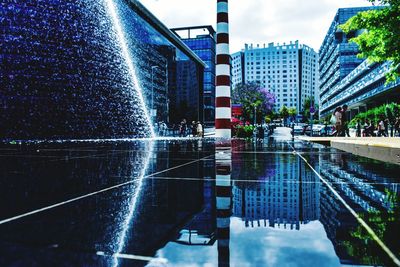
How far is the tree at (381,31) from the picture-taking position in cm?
1066

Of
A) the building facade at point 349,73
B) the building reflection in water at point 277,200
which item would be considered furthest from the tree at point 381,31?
the building facade at point 349,73

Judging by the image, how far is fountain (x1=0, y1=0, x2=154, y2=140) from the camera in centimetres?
1137

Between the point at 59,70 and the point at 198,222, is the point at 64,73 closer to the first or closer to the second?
the point at 59,70

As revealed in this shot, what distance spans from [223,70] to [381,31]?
589 cm

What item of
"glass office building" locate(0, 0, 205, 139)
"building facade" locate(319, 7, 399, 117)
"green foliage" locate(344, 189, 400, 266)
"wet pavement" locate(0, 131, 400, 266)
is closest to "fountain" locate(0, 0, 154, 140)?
"glass office building" locate(0, 0, 205, 139)

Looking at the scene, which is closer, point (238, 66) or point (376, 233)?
point (376, 233)

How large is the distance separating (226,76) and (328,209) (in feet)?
41.4

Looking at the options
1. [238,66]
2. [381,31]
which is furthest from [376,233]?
[238,66]

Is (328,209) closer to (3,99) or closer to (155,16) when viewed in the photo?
(3,99)

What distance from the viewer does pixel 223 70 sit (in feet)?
45.8

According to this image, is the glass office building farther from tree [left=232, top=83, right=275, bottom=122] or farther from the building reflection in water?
tree [left=232, top=83, right=275, bottom=122]

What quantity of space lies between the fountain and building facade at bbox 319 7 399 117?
35.4 metres

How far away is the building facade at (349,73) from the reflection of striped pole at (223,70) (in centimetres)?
3308

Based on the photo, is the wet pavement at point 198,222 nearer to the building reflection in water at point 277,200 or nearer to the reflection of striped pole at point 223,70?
the building reflection in water at point 277,200
